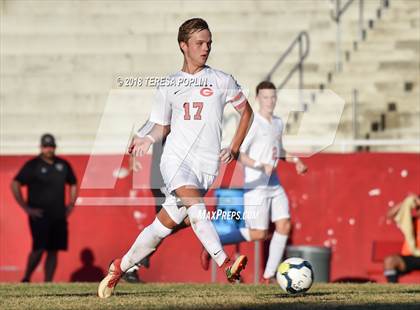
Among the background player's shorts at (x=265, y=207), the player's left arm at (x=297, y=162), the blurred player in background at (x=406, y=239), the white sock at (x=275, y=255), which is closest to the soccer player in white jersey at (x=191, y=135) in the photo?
the player's left arm at (x=297, y=162)

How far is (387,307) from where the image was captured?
29.1 feet

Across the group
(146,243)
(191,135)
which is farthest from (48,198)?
(191,135)

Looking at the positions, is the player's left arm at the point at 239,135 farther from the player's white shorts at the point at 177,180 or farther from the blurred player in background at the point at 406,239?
the blurred player in background at the point at 406,239

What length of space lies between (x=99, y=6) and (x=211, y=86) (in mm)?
12205

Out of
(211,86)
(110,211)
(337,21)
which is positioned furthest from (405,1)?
(211,86)

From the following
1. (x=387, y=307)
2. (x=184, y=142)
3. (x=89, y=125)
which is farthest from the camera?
(x=89, y=125)

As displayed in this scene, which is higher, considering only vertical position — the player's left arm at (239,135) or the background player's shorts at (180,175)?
the player's left arm at (239,135)

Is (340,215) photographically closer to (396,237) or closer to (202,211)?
(396,237)

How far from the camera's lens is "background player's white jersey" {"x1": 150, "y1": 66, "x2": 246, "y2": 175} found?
9469 millimetres

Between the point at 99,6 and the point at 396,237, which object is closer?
the point at 396,237

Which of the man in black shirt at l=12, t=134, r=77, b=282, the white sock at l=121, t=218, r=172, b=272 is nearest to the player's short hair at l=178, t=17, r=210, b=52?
the white sock at l=121, t=218, r=172, b=272

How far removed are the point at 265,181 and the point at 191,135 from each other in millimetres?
5428

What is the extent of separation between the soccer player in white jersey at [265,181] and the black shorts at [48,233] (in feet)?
9.30

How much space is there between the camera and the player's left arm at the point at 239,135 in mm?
9336
